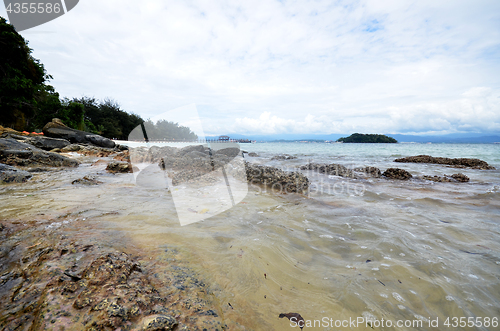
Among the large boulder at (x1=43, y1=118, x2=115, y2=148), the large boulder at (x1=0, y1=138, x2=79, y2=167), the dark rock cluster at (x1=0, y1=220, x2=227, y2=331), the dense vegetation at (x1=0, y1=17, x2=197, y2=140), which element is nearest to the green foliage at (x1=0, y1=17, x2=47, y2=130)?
the dense vegetation at (x1=0, y1=17, x2=197, y2=140)

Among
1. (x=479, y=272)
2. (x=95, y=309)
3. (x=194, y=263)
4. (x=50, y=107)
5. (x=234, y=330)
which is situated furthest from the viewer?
(x=50, y=107)

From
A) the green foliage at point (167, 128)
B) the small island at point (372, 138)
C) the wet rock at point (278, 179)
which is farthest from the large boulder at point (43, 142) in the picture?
the small island at point (372, 138)

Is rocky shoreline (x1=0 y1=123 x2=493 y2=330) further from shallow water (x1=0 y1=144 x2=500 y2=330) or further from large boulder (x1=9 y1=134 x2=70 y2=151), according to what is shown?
large boulder (x1=9 y1=134 x2=70 y2=151)

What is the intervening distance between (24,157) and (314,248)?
8.77 m

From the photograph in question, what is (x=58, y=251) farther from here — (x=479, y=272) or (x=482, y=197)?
(x=482, y=197)

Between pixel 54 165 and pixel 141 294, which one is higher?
pixel 54 165

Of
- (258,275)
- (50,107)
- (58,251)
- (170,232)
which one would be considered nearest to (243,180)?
A: (170,232)

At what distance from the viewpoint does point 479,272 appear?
6.66 ft

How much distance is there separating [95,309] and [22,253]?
1.14m

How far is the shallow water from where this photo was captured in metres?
1.56

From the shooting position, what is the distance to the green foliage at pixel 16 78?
52.4 ft

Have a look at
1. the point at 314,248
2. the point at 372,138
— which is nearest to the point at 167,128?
the point at 314,248

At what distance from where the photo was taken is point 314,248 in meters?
2.41

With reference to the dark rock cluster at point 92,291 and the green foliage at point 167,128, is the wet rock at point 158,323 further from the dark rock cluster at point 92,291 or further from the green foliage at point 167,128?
the green foliage at point 167,128
